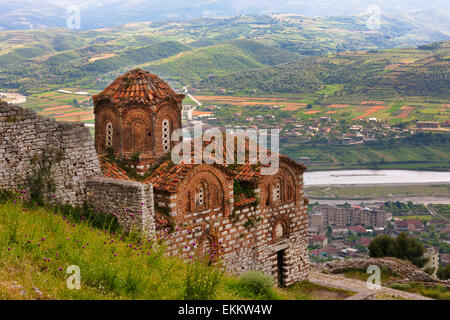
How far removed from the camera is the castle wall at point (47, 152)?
1085 centimetres

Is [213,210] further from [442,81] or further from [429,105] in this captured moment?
[442,81]

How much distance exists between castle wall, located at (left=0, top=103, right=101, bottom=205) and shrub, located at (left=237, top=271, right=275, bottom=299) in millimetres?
4853

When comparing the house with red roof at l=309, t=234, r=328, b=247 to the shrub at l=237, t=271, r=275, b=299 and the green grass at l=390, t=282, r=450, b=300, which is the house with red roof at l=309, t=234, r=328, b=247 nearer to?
the green grass at l=390, t=282, r=450, b=300

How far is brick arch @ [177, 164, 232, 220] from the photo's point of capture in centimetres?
1270

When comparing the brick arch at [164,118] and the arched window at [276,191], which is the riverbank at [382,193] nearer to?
the arched window at [276,191]

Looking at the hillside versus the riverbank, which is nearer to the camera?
the riverbank

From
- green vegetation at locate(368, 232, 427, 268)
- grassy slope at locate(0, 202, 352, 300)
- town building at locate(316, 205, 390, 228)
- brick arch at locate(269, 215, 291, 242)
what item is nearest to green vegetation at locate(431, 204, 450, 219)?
town building at locate(316, 205, 390, 228)

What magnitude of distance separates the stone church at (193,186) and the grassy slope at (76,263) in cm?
272

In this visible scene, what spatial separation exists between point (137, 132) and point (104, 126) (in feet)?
3.59

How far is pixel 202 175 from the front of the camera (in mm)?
13172

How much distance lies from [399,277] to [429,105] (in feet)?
226

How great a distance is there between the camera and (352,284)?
18312mm

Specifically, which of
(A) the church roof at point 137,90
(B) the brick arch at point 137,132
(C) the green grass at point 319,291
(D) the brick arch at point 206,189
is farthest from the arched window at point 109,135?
(C) the green grass at point 319,291

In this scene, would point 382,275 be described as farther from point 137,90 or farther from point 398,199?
point 398,199
